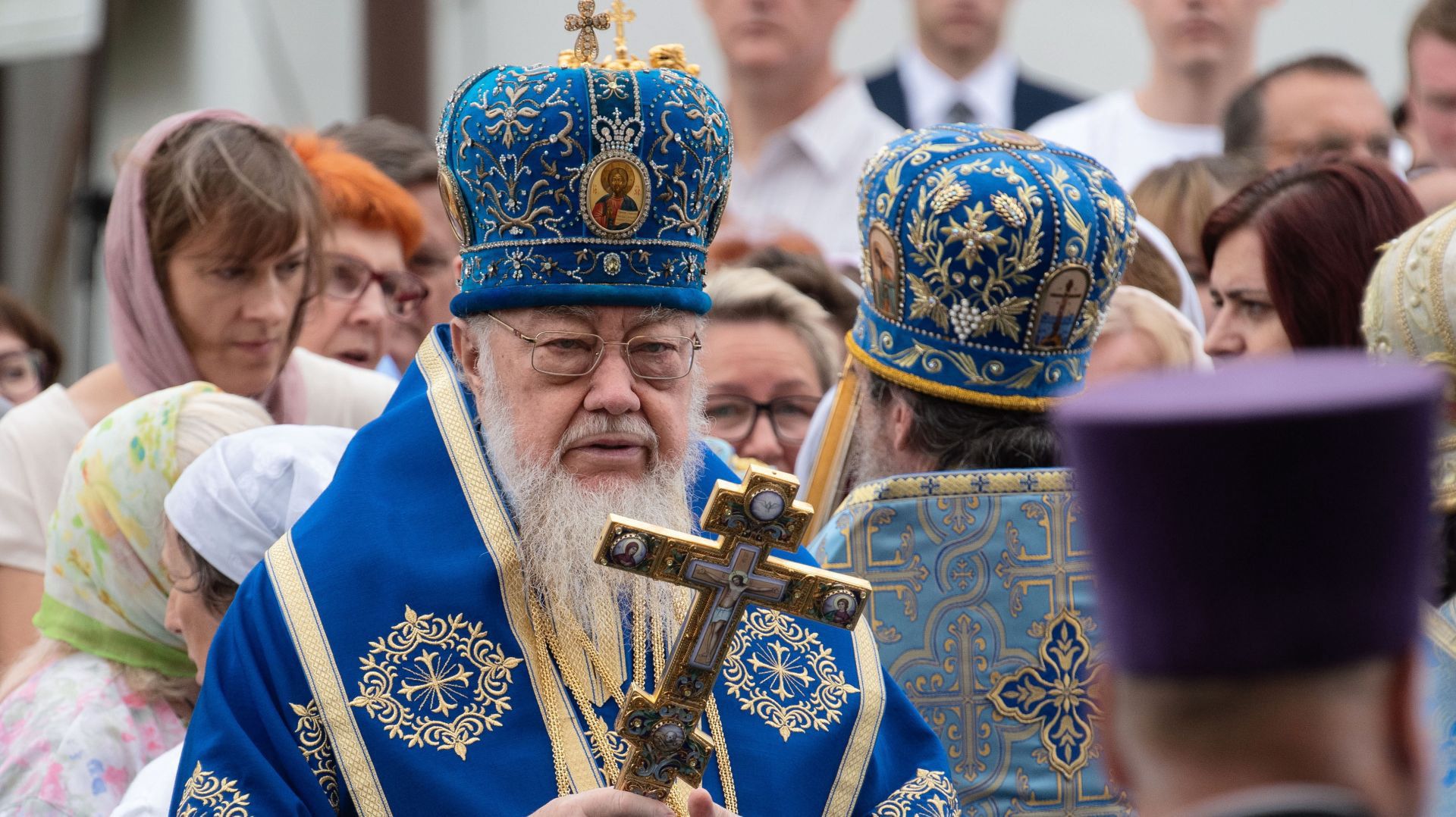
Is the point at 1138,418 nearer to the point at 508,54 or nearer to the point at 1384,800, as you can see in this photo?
the point at 1384,800

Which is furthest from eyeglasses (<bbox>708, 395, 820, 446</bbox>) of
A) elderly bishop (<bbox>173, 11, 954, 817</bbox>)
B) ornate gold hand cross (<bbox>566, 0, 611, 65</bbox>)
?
ornate gold hand cross (<bbox>566, 0, 611, 65</bbox>)

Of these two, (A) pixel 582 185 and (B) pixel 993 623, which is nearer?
(A) pixel 582 185

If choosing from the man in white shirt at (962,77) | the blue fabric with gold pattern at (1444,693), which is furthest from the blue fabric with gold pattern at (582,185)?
the man in white shirt at (962,77)

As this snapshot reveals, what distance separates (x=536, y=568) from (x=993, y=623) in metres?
0.92

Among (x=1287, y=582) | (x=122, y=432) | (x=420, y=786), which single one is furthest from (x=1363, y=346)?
(x=1287, y=582)

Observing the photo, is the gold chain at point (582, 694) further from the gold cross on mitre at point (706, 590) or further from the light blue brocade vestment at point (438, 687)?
the gold cross on mitre at point (706, 590)

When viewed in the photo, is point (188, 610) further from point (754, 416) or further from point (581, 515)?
point (754, 416)

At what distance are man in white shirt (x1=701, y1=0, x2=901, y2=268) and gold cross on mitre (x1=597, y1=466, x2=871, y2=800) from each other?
4.57m

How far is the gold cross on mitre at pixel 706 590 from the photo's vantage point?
2934 mm

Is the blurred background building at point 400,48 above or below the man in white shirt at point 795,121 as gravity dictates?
above

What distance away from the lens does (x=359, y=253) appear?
5906 mm

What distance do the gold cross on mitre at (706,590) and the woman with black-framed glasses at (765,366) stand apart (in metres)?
2.47

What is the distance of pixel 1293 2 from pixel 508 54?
4.28m

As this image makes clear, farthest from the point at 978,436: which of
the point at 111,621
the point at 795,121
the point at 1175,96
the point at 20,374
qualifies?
the point at 20,374
